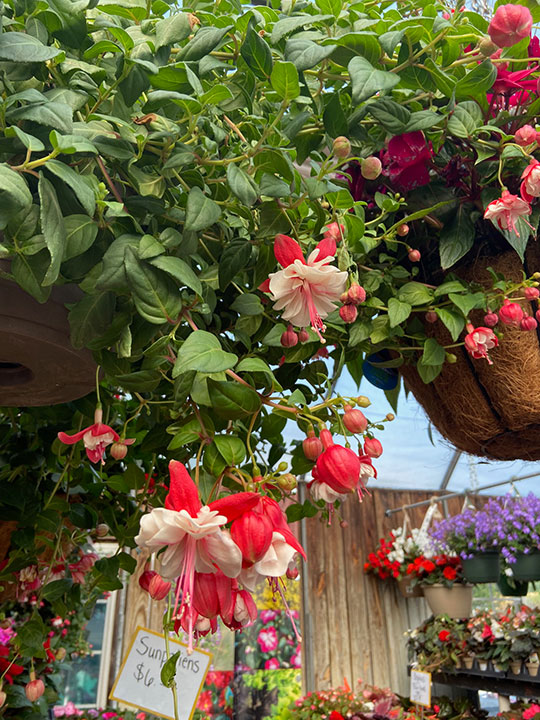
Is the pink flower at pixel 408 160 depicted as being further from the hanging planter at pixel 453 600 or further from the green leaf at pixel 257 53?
the hanging planter at pixel 453 600

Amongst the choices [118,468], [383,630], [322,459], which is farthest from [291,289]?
[383,630]

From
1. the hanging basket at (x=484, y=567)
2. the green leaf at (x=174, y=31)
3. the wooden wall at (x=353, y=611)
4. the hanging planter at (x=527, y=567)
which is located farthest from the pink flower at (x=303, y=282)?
the wooden wall at (x=353, y=611)

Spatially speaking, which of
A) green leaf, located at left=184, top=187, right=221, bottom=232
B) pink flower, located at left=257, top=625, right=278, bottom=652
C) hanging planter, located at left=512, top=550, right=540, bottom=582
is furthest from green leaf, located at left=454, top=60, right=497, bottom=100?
pink flower, located at left=257, top=625, right=278, bottom=652

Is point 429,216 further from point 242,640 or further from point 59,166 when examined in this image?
point 242,640

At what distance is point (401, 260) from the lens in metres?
0.60

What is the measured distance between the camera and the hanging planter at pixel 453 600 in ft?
8.63

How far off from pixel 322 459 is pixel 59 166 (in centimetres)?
23

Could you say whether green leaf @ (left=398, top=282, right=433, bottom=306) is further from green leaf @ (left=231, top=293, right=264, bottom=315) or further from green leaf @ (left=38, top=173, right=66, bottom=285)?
green leaf @ (left=38, top=173, right=66, bottom=285)

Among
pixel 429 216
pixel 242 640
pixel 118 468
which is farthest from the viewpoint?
pixel 242 640

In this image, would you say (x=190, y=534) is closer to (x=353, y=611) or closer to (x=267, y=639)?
(x=267, y=639)

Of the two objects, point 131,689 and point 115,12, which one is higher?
point 115,12

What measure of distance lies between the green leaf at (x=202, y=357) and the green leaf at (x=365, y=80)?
18 cm

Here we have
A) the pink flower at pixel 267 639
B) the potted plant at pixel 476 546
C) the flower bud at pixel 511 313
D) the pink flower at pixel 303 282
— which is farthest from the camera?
the pink flower at pixel 267 639

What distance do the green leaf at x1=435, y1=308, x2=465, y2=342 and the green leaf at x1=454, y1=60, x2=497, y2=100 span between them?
6.8 inches
